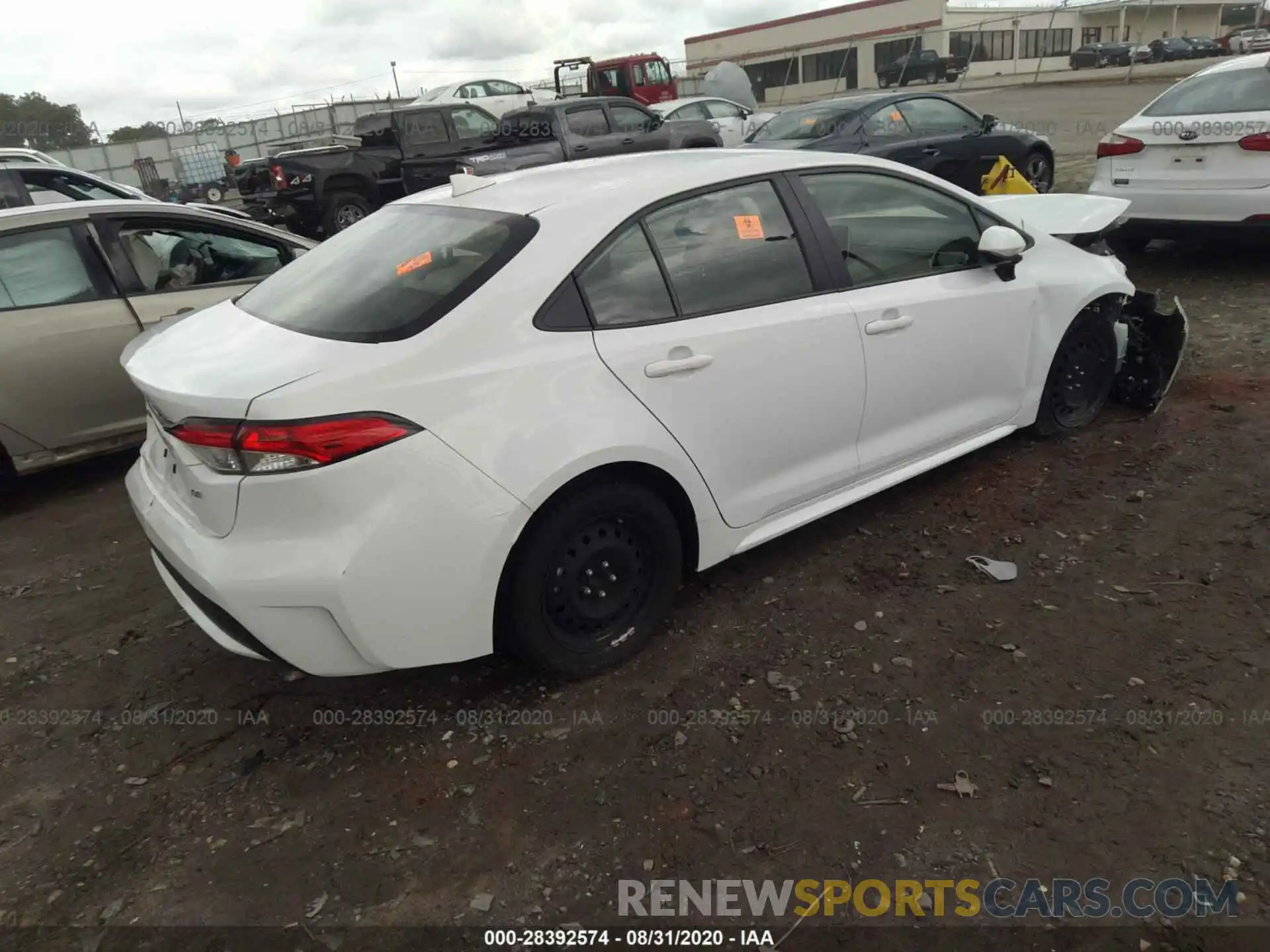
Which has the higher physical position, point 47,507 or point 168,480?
point 168,480

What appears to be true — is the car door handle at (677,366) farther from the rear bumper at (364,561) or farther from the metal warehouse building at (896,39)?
the metal warehouse building at (896,39)

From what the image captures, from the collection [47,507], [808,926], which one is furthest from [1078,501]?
[47,507]

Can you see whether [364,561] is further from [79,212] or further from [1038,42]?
[1038,42]

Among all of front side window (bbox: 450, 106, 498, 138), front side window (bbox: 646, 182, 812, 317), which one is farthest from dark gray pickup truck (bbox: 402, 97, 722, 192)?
front side window (bbox: 646, 182, 812, 317)

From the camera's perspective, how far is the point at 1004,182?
7.53 meters

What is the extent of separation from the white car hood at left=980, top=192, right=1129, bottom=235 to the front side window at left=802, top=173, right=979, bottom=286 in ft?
2.10

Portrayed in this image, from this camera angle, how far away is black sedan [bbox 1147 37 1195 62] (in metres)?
36.0

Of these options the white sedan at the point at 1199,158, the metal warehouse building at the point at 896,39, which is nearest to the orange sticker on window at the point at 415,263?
the white sedan at the point at 1199,158

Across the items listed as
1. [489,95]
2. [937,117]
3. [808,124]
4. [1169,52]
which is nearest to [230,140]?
[489,95]

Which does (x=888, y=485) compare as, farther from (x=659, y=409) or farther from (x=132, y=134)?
(x=132, y=134)

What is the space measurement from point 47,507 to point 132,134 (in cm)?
4925

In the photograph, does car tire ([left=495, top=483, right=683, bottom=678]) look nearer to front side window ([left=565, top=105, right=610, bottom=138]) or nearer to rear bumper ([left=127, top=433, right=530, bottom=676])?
rear bumper ([left=127, top=433, right=530, bottom=676])

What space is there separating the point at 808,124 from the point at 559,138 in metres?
4.49

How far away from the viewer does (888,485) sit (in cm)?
354
